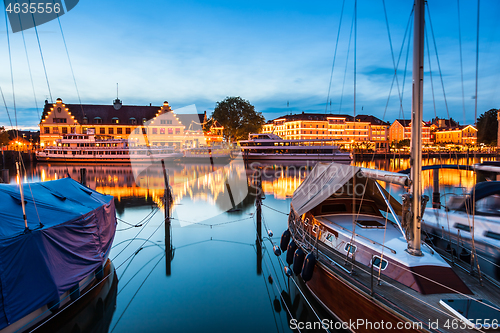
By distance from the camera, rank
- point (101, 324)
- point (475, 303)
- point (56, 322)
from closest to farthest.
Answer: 1. point (475, 303)
2. point (56, 322)
3. point (101, 324)

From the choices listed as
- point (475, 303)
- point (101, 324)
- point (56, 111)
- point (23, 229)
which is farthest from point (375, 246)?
point (56, 111)

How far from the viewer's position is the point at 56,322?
6.71 meters

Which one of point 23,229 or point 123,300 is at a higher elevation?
point 23,229

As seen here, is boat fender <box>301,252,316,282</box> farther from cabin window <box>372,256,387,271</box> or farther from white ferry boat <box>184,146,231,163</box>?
white ferry boat <box>184,146,231,163</box>

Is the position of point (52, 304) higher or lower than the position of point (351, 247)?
lower

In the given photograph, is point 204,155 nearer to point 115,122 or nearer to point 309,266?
point 115,122

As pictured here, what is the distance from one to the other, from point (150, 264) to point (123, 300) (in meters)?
2.24

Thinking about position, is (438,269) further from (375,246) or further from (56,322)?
(56,322)

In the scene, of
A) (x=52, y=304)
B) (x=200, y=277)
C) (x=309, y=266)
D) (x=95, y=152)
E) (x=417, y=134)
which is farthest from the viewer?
(x=95, y=152)

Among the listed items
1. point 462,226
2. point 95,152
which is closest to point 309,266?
point 462,226

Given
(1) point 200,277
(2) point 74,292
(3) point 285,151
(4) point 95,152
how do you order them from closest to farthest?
(2) point 74,292 < (1) point 200,277 < (4) point 95,152 < (3) point 285,151

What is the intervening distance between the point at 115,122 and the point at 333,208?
6419 centimetres

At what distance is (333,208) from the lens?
345 inches

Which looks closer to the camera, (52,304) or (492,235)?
(52,304)
